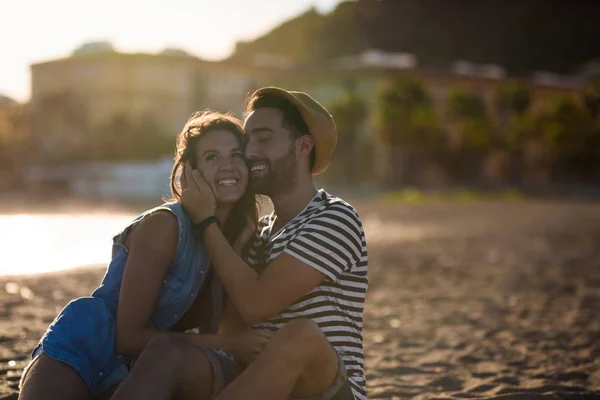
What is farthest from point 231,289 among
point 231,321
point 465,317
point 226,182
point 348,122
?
point 348,122

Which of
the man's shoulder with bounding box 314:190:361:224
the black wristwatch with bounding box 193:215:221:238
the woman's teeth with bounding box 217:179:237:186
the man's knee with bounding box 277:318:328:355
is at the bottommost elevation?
the man's knee with bounding box 277:318:328:355

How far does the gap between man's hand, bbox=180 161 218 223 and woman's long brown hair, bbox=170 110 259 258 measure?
0.54 ft

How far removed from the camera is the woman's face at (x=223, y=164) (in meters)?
3.68

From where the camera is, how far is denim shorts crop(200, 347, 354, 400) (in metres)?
3.34

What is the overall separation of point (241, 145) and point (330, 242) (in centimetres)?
61

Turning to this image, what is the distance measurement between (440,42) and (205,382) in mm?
106243

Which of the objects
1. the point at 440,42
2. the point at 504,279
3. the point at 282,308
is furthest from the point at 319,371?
the point at 440,42

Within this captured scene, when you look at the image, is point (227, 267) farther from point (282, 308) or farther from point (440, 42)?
point (440, 42)

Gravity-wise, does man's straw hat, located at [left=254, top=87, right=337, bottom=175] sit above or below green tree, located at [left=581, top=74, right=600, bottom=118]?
above

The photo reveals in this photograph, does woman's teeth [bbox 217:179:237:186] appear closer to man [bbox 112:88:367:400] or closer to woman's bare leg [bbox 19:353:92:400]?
man [bbox 112:88:367:400]

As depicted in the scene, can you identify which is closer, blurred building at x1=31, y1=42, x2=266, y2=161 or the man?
the man

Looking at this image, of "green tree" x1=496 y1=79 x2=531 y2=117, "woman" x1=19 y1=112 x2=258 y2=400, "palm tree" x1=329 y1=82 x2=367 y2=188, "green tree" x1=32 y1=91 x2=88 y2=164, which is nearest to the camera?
"woman" x1=19 y1=112 x2=258 y2=400

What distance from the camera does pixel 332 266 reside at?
3.41 m

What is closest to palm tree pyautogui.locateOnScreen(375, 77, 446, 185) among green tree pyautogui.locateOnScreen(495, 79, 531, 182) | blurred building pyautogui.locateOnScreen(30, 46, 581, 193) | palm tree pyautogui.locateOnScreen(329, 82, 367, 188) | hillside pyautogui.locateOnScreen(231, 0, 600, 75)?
blurred building pyautogui.locateOnScreen(30, 46, 581, 193)
